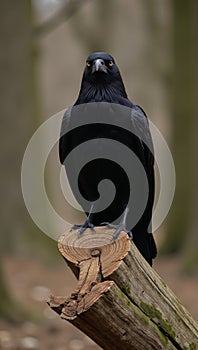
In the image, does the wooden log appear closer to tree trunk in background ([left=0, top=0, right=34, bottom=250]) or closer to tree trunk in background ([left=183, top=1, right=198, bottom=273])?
tree trunk in background ([left=183, top=1, right=198, bottom=273])

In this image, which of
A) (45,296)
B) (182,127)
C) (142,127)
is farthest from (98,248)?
(182,127)

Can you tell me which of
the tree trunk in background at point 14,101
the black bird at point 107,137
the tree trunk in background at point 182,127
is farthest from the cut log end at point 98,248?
the tree trunk in background at point 182,127

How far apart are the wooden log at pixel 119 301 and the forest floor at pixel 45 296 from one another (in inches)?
111

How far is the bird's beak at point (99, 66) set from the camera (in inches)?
168

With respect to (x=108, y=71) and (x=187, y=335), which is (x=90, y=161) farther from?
(x=187, y=335)

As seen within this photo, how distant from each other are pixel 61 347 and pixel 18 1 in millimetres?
4928

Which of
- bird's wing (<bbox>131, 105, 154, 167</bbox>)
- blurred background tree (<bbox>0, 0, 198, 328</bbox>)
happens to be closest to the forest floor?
blurred background tree (<bbox>0, 0, 198, 328</bbox>)

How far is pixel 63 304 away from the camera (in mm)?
3416

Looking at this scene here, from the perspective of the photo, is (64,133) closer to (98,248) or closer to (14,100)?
(98,248)

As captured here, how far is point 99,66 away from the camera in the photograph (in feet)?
14.0

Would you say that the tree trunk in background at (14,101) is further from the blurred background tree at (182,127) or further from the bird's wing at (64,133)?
the bird's wing at (64,133)

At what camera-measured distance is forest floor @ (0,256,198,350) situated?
21.4 ft

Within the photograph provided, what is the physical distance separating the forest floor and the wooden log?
2.81 meters

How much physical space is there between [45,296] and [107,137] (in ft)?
15.0
